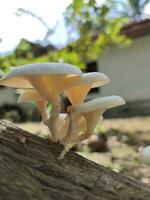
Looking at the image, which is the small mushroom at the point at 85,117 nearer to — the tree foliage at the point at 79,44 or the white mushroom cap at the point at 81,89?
the white mushroom cap at the point at 81,89

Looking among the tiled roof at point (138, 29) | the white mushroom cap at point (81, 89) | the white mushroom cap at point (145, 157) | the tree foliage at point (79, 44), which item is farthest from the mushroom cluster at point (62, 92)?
the tiled roof at point (138, 29)

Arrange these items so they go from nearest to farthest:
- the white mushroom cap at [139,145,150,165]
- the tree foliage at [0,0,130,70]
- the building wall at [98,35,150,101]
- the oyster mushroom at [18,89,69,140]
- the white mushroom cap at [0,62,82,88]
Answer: the white mushroom cap at [0,62,82,88]
the oyster mushroom at [18,89,69,140]
the white mushroom cap at [139,145,150,165]
the tree foliage at [0,0,130,70]
the building wall at [98,35,150,101]

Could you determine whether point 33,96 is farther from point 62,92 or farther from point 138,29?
point 138,29

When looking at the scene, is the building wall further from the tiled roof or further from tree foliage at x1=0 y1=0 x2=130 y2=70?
tree foliage at x1=0 y1=0 x2=130 y2=70

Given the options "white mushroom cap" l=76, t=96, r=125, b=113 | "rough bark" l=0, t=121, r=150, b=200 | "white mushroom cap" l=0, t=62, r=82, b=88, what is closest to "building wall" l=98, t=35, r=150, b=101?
"rough bark" l=0, t=121, r=150, b=200

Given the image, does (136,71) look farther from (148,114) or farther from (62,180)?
(62,180)

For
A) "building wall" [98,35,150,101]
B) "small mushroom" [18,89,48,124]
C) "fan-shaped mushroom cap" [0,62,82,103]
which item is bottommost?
"small mushroom" [18,89,48,124]

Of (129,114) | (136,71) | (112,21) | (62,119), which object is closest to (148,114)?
(129,114)

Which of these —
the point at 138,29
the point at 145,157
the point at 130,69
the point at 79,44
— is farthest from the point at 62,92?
the point at 130,69
